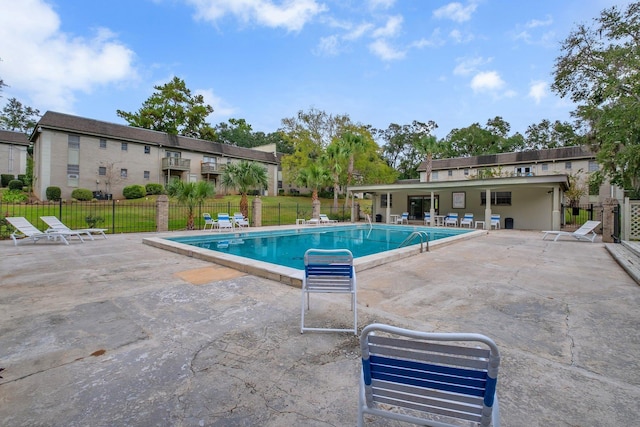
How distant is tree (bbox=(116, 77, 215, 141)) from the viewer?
121ft

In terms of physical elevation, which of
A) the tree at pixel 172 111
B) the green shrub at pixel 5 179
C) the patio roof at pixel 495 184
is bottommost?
the patio roof at pixel 495 184

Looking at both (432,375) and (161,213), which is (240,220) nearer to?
(161,213)

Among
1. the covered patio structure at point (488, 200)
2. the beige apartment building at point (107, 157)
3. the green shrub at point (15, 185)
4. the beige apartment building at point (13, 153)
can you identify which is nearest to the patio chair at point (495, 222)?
the covered patio structure at point (488, 200)

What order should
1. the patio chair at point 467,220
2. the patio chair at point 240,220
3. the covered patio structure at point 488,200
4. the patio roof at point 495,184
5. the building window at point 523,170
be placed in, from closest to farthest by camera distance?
1. the patio roof at point 495,184
2. the patio chair at point 240,220
3. the covered patio structure at point 488,200
4. the patio chair at point 467,220
5. the building window at point 523,170

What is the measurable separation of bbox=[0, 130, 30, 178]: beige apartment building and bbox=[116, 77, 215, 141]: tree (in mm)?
10222

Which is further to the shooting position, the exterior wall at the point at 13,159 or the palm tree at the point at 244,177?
the exterior wall at the point at 13,159

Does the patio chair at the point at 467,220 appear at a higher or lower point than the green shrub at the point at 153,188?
lower

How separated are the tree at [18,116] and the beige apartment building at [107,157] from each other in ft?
87.7

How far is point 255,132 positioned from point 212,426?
207 ft

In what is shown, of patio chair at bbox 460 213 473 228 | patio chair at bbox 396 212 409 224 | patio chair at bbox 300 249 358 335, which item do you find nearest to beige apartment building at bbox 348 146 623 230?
patio chair at bbox 396 212 409 224

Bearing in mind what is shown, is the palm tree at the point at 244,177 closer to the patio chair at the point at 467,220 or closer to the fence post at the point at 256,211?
the fence post at the point at 256,211

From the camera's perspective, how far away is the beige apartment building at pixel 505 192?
717 inches

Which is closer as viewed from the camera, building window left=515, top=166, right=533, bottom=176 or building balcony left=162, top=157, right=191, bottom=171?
building balcony left=162, top=157, right=191, bottom=171

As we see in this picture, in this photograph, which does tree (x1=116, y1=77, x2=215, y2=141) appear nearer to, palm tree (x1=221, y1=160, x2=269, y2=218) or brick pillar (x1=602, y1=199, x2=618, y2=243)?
palm tree (x1=221, y1=160, x2=269, y2=218)
